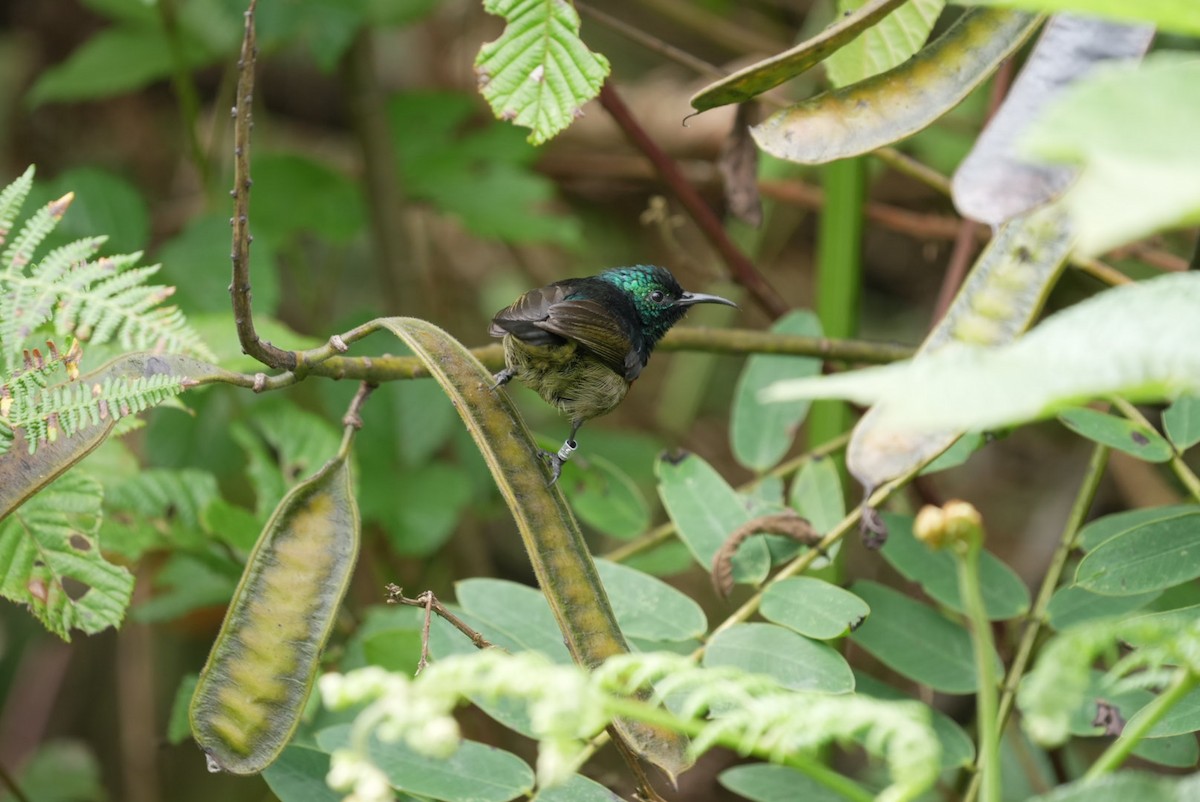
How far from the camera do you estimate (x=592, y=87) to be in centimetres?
180

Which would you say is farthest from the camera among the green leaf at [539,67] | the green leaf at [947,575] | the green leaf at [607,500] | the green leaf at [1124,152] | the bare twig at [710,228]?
the bare twig at [710,228]

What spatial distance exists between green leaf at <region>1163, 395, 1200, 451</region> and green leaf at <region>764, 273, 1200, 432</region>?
1192 millimetres

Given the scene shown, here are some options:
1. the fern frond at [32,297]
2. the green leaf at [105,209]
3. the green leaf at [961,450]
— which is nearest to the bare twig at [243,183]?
the fern frond at [32,297]

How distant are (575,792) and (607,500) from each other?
852 millimetres

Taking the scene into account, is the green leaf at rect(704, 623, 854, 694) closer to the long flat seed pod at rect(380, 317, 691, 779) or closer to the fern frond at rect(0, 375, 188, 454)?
the long flat seed pod at rect(380, 317, 691, 779)

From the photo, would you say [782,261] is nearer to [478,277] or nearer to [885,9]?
[478,277]

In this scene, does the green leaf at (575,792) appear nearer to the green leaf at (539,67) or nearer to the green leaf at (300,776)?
the green leaf at (300,776)

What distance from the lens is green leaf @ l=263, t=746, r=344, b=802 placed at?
1.68m

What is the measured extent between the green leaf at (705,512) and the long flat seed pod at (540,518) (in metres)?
0.41

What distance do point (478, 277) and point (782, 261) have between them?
1398 mm

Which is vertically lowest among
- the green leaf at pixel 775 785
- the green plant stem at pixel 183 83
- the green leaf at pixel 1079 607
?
the green leaf at pixel 775 785

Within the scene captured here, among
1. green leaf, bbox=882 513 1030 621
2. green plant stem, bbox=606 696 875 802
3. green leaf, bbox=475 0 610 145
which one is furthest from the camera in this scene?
green leaf, bbox=882 513 1030 621

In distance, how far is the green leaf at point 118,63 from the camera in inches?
139

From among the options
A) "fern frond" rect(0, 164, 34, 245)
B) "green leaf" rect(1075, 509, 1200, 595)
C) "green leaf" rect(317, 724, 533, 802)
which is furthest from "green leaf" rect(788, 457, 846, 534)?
"fern frond" rect(0, 164, 34, 245)
